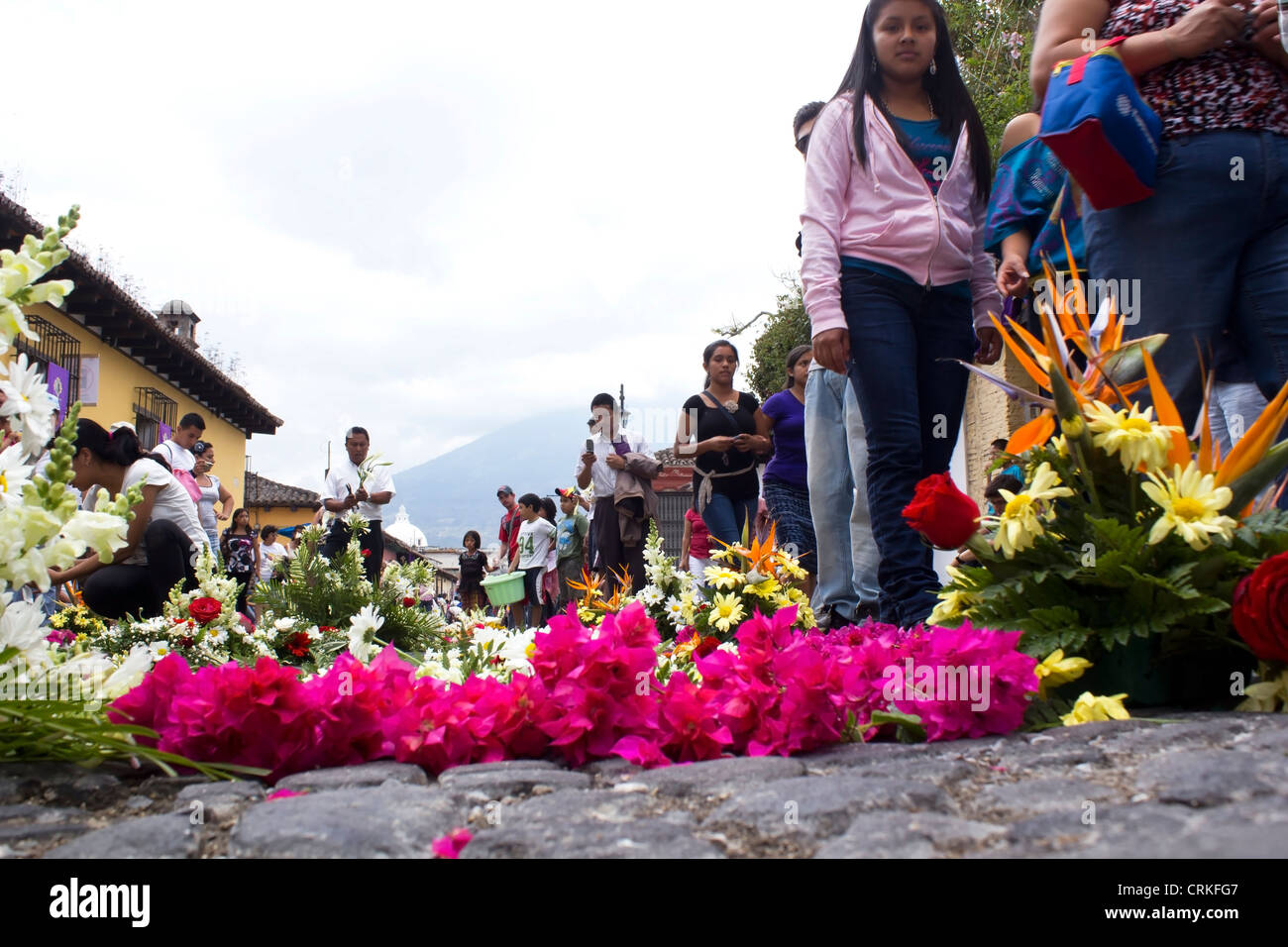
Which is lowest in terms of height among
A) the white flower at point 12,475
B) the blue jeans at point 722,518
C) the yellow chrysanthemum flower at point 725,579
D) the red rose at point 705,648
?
the red rose at point 705,648

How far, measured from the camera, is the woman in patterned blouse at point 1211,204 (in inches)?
98.0

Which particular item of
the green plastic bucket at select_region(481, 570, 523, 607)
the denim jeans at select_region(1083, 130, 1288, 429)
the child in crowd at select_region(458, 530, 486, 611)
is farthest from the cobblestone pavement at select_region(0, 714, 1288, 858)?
the child in crowd at select_region(458, 530, 486, 611)

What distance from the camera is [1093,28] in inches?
110

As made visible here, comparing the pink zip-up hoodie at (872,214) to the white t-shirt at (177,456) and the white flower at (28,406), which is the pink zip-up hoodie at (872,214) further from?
the white t-shirt at (177,456)

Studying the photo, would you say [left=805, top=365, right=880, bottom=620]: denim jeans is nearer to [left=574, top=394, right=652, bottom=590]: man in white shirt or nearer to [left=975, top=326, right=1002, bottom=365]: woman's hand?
[left=975, top=326, right=1002, bottom=365]: woman's hand

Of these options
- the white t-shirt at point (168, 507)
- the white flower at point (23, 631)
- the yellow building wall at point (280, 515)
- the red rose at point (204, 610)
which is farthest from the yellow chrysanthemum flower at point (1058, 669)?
the yellow building wall at point (280, 515)

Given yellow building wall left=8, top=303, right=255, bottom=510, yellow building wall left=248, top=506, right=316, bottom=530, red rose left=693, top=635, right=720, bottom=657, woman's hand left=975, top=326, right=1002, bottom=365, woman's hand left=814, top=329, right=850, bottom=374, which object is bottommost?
red rose left=693, top=635, right=720, bottom=657

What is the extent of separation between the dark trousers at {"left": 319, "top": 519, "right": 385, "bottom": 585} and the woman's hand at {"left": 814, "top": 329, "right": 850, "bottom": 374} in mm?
6406

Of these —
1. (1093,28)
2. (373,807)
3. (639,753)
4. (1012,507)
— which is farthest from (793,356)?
(373,807)

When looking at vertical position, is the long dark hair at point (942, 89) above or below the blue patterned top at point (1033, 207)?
above

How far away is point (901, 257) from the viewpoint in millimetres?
3543

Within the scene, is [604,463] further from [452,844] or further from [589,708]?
[452,844]

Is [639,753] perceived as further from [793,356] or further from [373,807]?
[793,356]

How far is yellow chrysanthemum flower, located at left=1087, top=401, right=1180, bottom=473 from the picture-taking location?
203 cm
